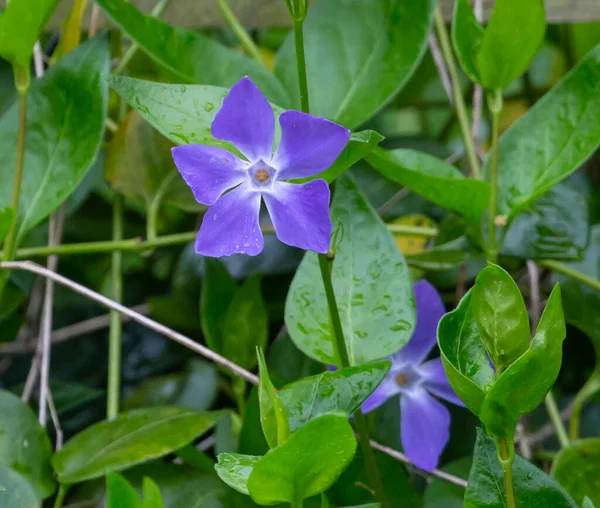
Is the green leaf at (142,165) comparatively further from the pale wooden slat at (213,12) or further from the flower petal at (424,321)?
the flower petal at (424,321)

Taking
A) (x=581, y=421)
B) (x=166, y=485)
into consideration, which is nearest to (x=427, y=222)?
(x=581, y=421)

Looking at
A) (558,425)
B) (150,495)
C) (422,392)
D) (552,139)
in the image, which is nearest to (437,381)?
(422,392)

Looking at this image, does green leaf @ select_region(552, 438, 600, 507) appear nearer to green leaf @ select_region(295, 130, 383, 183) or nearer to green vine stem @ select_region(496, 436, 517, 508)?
green vine stem @ select_region(496, 436, 517, 508)

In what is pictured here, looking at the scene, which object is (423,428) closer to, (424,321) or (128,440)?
(424,321)

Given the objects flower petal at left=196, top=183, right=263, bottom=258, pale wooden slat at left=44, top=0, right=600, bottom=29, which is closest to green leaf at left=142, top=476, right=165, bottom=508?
flower petal at left=196, top=183, right=263, bottom=258

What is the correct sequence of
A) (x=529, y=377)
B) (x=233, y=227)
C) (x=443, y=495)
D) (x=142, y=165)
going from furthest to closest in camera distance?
(x=142, y=165)
(x=443, y=495)
(x=233, y=227)
(x=529, y=377)
